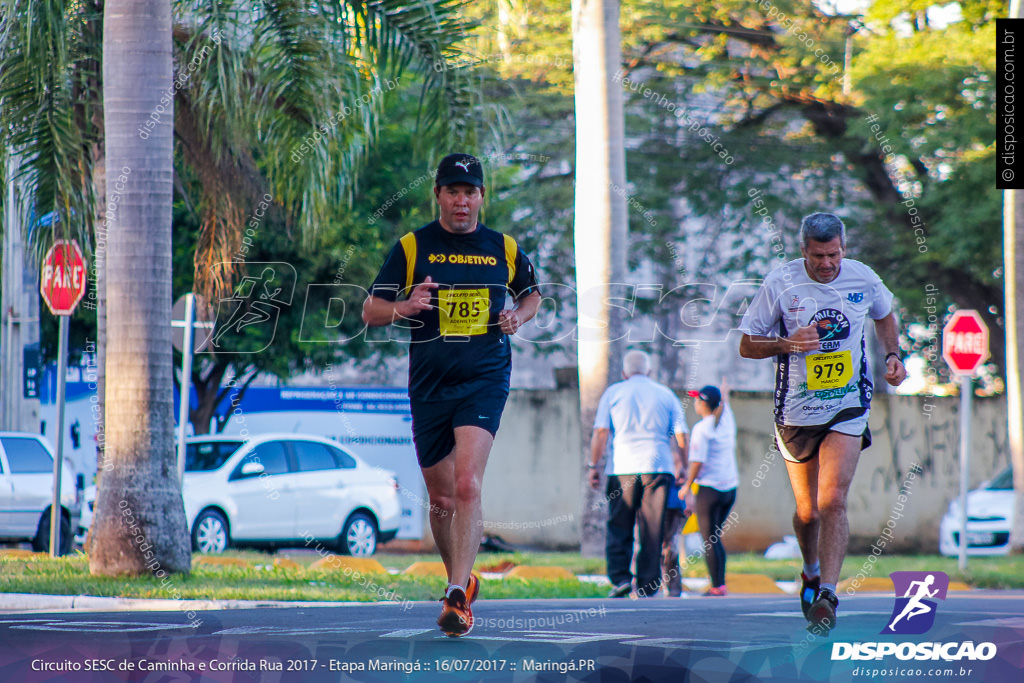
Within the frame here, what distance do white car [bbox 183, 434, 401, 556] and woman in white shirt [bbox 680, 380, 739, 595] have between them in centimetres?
630

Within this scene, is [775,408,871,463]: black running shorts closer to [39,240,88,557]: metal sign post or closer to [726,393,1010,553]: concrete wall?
[39,240,88,557]: metal sign post

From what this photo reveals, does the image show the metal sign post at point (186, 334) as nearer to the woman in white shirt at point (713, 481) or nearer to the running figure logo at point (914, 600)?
the woman in white shirt at point (713, 481)

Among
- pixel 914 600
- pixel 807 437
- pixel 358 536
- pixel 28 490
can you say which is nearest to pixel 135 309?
pixel 807 437

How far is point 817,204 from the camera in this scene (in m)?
26.4

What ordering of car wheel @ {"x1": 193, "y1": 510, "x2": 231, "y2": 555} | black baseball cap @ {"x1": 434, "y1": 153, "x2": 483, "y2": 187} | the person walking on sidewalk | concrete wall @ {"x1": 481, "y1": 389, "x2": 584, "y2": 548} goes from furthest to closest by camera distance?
concrete wall @ {"x1": 481, "y1": 389, "x2": 584, "y2": 548} → car wheel @ {"x1": 193, "y1": 510, "x2": 231, "y2": 555} → the person walking on sidewalk → black baseball cap @ {"x1": 434, "y1": 153, "x2": 483, "y2": 187}

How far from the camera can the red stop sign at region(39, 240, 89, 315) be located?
A: 11.7 m

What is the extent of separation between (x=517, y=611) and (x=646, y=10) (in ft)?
59.0

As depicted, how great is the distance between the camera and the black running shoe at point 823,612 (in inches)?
254

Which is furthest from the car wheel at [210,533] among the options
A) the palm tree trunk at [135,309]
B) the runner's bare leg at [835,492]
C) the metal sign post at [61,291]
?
the runner's bare leg at [835,492]

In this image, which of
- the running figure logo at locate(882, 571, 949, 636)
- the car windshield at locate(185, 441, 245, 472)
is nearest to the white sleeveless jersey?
the running figure logo at locate(882, 571, 949, 636)

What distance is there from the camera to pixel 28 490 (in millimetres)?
15891

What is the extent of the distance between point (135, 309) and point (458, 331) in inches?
194

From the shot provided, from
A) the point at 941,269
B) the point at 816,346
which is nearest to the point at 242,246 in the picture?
the point at 816,346

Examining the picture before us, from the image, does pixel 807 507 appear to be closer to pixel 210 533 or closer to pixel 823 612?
pixel 823 612
